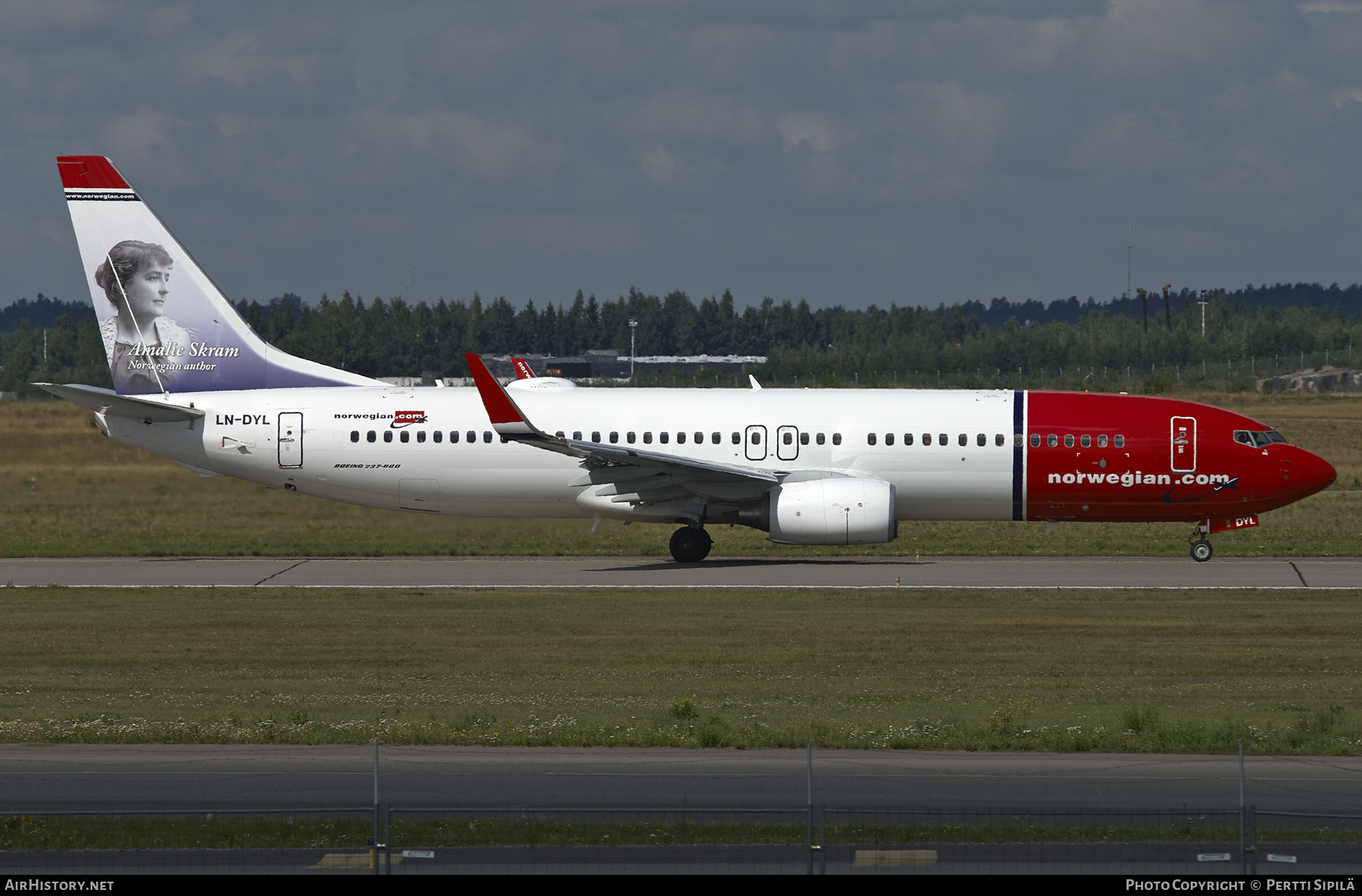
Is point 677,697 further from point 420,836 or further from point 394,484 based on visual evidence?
point 394,484

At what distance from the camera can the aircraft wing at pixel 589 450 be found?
103 feet

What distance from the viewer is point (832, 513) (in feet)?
107

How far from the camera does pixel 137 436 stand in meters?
34.9

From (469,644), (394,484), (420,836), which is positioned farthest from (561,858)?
(394,484)

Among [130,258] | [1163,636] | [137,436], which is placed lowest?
[1163,636]

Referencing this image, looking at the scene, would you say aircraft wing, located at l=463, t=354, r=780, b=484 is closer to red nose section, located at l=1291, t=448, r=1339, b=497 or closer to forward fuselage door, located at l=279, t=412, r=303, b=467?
forward fuselage door, located at l=279, t=412, r=303, b=467

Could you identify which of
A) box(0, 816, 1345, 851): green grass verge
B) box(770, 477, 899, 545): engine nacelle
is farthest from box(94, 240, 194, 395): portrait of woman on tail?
box(0, 816, 1345, 851): green grass verge

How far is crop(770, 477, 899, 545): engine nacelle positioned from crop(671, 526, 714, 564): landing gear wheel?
2145 millimetres

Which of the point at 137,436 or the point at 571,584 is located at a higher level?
the point at 137,436

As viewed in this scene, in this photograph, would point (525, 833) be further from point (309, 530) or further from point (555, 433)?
point (309, 530)

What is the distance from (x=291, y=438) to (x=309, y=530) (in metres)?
5.87

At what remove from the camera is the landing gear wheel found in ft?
113

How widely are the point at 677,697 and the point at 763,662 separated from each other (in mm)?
3119

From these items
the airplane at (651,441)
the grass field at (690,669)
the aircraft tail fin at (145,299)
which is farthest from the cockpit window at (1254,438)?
the aircraft tail fin at (145,299)
